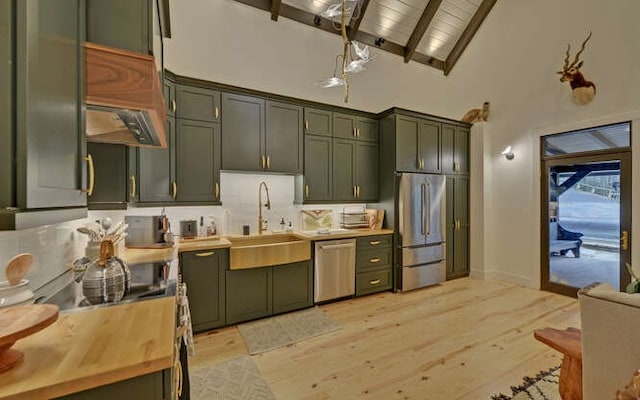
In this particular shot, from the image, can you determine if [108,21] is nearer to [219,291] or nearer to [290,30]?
[219,291]

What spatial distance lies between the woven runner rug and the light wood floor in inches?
2.3

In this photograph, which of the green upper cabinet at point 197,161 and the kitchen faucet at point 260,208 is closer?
the green upper cabinet at point 197,161

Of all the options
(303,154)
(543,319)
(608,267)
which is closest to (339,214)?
(303,154)

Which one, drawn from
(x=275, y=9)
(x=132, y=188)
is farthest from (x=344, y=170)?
(x=132, y=188)

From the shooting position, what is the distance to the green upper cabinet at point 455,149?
4.61 metres

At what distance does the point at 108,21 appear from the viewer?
4.17 feet

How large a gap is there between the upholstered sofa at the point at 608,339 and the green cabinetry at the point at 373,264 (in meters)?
2.59

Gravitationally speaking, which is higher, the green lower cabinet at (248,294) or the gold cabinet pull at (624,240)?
the gold cabinet pull at (624,240)

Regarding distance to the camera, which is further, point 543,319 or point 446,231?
point 446,231

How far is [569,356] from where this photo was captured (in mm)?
1552

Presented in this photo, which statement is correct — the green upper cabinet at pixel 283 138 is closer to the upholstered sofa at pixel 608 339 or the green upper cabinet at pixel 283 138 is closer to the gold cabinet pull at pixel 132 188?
the gold cabinet pull at pixel 132 188

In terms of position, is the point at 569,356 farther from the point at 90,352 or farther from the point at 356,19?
the point at 356,19

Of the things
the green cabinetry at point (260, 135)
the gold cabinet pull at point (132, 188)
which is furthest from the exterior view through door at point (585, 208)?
the gold cabinet pull at point (132, 188)

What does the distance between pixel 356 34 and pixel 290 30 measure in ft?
3.92
